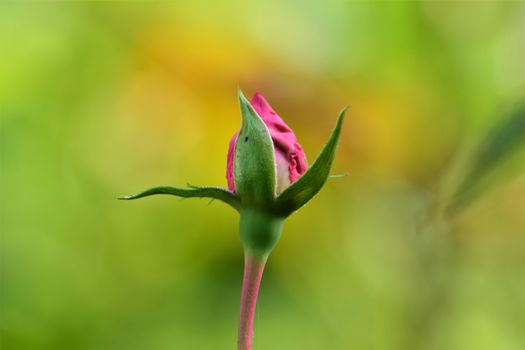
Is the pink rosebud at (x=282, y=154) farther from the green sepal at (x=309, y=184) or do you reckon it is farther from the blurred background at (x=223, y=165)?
the blurred background at (x=223, y=165)

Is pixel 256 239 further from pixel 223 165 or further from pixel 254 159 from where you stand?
pixel 223 165

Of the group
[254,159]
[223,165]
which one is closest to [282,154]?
[254,159]

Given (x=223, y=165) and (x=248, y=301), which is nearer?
(x=248, y=301)

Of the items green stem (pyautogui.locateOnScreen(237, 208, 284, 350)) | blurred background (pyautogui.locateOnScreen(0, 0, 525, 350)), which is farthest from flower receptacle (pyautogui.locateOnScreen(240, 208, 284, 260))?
blurred background (pyautogui.locateOnScreen(0, 0, 525, 350))

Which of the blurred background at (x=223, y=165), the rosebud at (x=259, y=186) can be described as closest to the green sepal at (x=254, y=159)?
the rosebud at (x=259, y=186)

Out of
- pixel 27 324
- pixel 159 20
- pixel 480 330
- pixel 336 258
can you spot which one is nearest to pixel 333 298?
pixel 336 258

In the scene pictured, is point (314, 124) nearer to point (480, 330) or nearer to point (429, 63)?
point (429, 63)

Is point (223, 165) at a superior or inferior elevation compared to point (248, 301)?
superior
